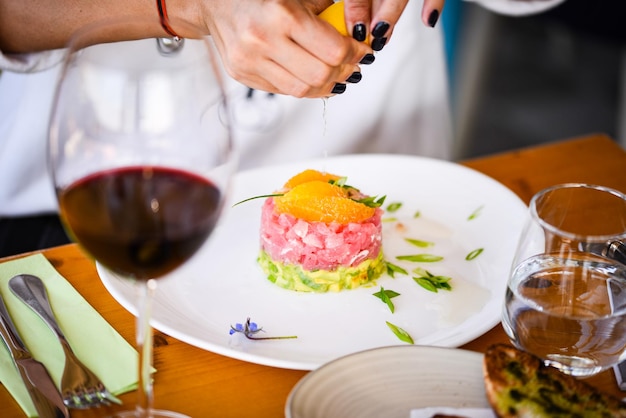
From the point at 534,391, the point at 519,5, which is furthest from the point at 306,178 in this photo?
the point at 519,5

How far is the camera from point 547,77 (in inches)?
166

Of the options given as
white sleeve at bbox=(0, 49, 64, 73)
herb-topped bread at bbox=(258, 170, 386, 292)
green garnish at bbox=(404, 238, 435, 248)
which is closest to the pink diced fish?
herb-topped bread at bbox=(258, 170, 386, 292)

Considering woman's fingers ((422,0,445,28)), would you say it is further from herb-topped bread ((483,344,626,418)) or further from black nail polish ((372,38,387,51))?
herb-topped bread ((483,344,626,418))

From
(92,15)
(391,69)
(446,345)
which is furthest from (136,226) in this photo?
(391,69)

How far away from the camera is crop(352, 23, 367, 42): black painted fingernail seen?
1.14 metres

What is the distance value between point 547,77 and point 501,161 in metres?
2.83

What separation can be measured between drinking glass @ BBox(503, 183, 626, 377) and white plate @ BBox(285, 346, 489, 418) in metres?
0.09

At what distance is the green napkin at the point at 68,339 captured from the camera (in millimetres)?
963

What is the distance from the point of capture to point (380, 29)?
1164 mm

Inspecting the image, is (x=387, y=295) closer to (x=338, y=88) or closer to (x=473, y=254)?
(x=473, y=254)

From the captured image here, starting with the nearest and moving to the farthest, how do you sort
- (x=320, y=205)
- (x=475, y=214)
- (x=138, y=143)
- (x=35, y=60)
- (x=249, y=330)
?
1. (x=138, y=143)
2. (x=249, y=330)
3. (x=320, y=205)
4. (x=475, y=214)
5. (x=35, y=60)

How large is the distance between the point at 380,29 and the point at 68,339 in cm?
63

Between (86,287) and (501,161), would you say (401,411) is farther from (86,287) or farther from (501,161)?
(501,161)

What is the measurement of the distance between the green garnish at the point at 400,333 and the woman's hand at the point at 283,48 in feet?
1.23
